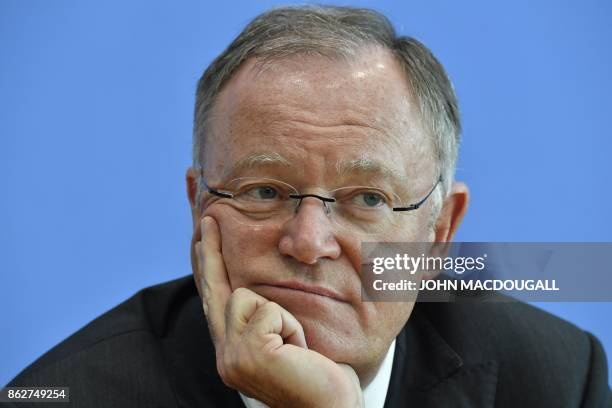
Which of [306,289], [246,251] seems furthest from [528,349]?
[246,251]

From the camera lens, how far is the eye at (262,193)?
2.61 meters

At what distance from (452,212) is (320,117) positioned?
0.74 meters

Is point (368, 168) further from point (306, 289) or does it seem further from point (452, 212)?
point (452, 212)

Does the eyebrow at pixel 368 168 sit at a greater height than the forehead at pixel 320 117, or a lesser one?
lesser

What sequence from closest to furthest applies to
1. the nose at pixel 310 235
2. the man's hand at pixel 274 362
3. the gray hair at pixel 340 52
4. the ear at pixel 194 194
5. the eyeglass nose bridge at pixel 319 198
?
the man's hand at pixel 274 362, the nose at pixel 310 235, the eyeglass nose bridge at pixel 319 198, the gray hair at pixel 340 52, the ear at pixel 194 194

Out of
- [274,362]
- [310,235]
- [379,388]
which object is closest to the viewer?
[274,362]

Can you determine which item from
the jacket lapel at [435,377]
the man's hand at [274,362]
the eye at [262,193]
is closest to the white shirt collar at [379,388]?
the jacket lapel at [435,377]

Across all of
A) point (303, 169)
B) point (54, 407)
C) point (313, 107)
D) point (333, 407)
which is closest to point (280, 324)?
point (333, 407)

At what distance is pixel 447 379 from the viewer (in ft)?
9.93

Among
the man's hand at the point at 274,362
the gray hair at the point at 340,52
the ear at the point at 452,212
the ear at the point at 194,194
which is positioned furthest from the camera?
the ear at the point at 452,212

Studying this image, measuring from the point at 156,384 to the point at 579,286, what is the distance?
1685 millimetres

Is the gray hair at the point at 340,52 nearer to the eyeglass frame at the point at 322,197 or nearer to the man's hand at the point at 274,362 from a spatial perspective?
the eyeglass frame at the point at 322,197

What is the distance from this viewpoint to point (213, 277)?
2637mm

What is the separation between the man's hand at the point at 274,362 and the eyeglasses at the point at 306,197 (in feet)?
0.83
